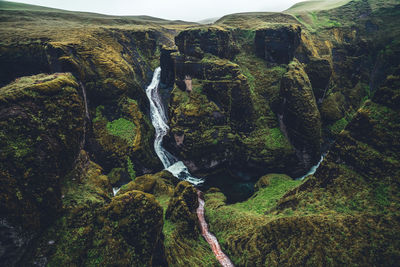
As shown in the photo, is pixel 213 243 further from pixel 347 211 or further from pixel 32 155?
pixel 32 155

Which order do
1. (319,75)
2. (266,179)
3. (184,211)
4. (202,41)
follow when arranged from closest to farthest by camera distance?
(184,211) < (266,179) < (202,41) < (319,75)

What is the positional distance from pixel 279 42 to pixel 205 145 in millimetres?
21325

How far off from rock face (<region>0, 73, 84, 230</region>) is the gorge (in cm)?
8

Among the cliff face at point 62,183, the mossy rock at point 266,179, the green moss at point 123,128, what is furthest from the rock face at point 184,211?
the green moss at point 123,128

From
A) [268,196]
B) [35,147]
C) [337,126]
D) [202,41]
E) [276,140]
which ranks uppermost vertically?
[202,41]

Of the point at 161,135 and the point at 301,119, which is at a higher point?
the point at 301,119

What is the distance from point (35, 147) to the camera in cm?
1136

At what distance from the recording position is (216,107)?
88.6ft

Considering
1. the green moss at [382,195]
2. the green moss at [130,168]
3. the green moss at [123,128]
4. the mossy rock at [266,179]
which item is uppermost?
the green moss at [382,195]

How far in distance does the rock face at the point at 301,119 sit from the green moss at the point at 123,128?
21.3m

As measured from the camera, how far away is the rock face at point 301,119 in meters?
24.7

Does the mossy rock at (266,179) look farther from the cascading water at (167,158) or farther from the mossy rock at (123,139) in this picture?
the mossy rock at (123,139)

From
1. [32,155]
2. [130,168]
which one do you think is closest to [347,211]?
[32,155]

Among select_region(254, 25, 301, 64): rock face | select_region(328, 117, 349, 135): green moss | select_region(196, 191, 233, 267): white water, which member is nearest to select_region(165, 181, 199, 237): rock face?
select_region(196, 191, 233, 267): white water
